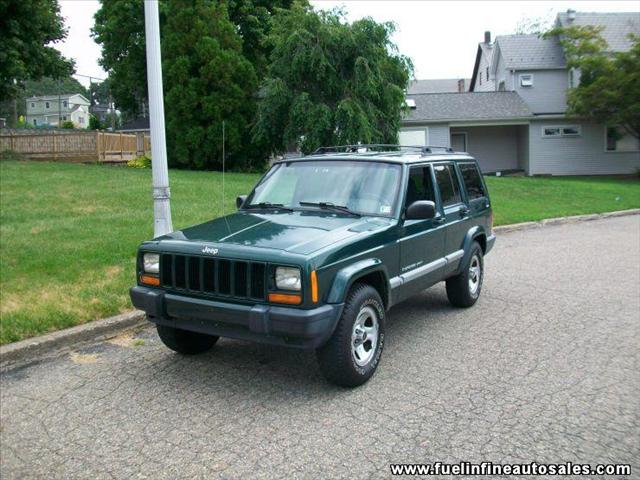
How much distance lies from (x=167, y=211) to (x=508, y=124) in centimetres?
2627

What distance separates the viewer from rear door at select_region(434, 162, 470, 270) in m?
6.58

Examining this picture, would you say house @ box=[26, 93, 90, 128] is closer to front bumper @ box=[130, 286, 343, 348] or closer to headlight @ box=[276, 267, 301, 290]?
front bumper @ box=[130, 286, 343, 348]

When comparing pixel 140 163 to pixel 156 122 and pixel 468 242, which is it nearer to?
pixel 156 122

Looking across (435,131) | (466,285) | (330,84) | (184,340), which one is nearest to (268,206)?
(184,340)

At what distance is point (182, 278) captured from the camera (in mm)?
4801

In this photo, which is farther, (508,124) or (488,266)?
(508,124)

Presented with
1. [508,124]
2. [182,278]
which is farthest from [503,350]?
[508,124]

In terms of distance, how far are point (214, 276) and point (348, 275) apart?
3.28ft

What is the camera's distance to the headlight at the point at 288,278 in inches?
170

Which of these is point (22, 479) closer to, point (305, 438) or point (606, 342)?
point (305, 438)

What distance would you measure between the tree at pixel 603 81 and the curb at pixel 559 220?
1117cm

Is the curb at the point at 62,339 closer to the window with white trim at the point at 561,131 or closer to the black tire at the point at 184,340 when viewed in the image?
the black tire at the point at 184,340

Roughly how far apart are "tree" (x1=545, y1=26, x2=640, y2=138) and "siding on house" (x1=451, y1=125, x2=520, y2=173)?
400 cm

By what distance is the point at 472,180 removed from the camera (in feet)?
25.2
